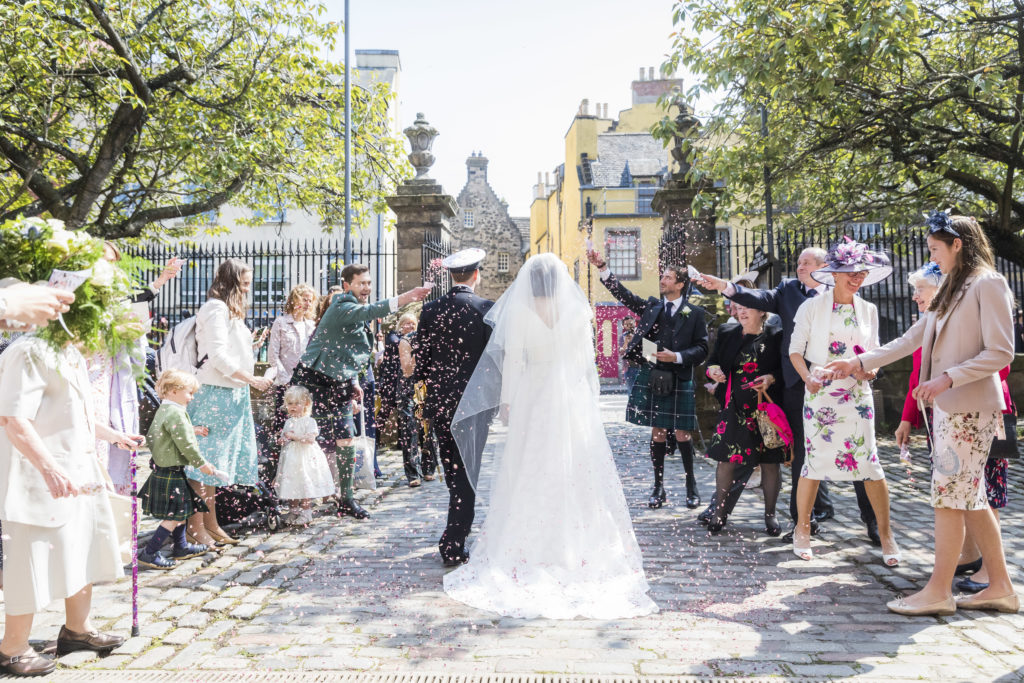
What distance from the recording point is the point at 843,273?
17.2ft

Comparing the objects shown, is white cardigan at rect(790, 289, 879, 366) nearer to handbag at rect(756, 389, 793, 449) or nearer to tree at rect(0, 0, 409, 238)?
handbag at rect(756, 389, 793, 449)

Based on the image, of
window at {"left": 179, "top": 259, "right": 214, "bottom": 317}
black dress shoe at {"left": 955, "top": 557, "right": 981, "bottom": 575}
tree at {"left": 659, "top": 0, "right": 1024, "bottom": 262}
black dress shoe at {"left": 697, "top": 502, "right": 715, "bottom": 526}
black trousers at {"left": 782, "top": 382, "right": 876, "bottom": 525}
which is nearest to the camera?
black dress shoe at {"left": 955, "top": 557, "right": 981, "bottom": 575}

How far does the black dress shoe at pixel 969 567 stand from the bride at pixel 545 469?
6.74 feet

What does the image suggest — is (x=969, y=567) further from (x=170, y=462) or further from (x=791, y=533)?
(x=170, y=462)

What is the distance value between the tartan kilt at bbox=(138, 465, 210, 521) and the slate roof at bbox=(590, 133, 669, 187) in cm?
3470

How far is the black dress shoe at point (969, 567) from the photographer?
15.5 ft

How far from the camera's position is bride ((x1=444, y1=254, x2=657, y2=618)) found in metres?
4.54

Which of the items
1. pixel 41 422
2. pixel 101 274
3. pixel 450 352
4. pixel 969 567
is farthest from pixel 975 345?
pixel 41 422

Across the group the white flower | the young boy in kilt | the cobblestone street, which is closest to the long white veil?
the cobblestone street

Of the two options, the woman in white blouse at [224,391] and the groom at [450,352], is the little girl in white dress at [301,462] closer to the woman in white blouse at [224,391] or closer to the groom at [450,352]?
the woman in white blouse at [224,391]

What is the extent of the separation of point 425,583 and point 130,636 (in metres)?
1.71

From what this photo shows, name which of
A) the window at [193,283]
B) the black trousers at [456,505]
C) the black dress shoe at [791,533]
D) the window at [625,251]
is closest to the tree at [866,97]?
the black dress shoe at [791,533]

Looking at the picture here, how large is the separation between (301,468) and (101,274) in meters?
3.23

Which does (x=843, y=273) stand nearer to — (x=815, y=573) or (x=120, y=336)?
(x=815, y=573)
